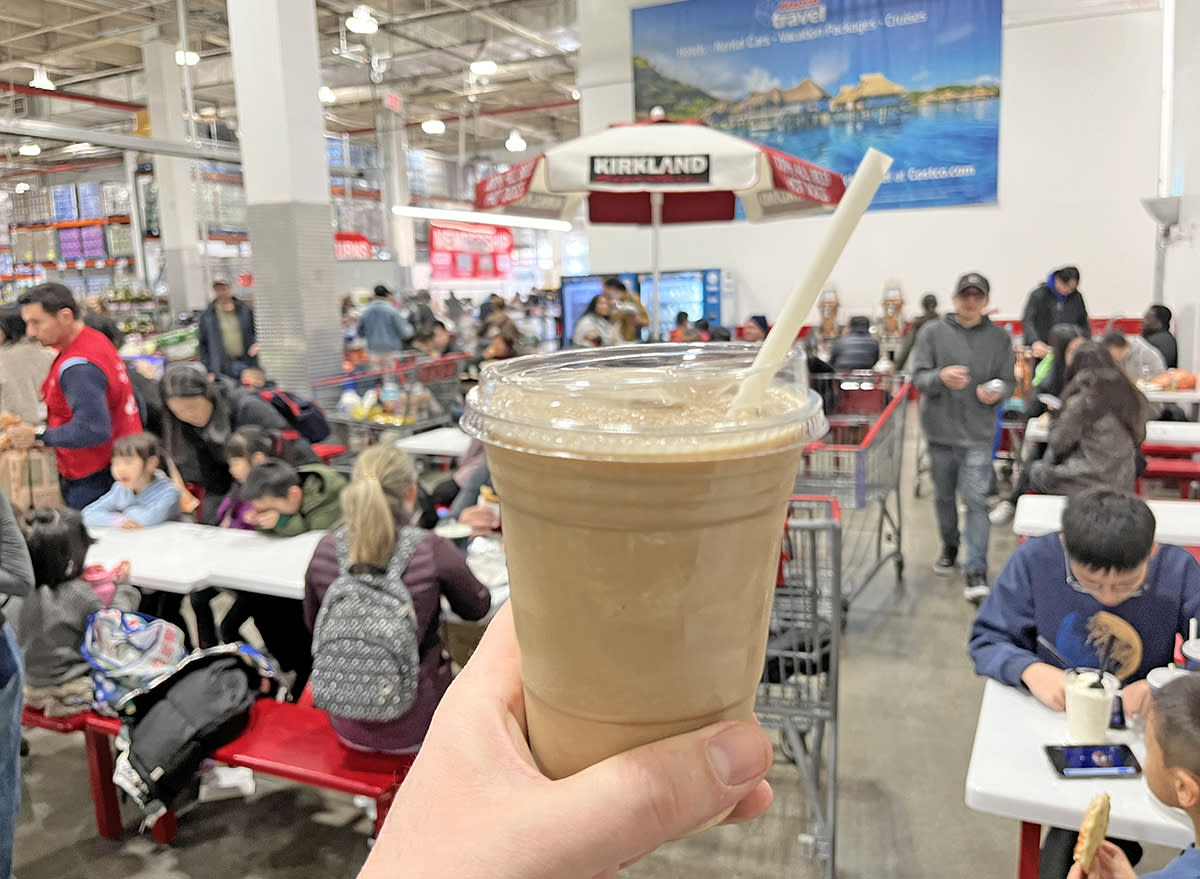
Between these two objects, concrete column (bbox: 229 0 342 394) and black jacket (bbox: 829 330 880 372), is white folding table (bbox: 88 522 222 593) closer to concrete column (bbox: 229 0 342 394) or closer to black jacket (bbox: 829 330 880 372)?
concrete column (bbox: 229 0 342 394)

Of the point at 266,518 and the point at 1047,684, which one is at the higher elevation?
the point at 266,518

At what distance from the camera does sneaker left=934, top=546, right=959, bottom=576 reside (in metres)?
5.62

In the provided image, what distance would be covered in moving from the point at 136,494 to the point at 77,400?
54 cm

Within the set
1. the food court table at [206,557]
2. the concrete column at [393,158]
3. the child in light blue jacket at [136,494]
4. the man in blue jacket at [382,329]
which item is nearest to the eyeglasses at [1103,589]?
the food court table at [206,557]

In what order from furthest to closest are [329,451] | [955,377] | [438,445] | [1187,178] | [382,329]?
[382,329], [1187,178], [329,451], [438,445], [955,377]

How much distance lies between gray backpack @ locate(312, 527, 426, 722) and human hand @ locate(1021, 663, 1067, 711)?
5.65ft

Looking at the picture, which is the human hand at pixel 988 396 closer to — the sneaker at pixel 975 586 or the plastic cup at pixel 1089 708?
the sneaker at pixel 975 586

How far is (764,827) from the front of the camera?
3.15 m

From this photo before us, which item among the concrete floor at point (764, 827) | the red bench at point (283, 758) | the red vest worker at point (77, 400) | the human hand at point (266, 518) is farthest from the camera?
the red vest worker at point (77, 400)

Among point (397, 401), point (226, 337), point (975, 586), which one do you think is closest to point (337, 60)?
point (226, 337)

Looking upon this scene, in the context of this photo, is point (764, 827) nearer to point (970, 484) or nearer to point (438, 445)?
point (970, 484)

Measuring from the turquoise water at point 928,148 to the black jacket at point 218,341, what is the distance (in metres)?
7.86

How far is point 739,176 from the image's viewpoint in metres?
5.84

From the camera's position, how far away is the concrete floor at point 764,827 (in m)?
2.95
